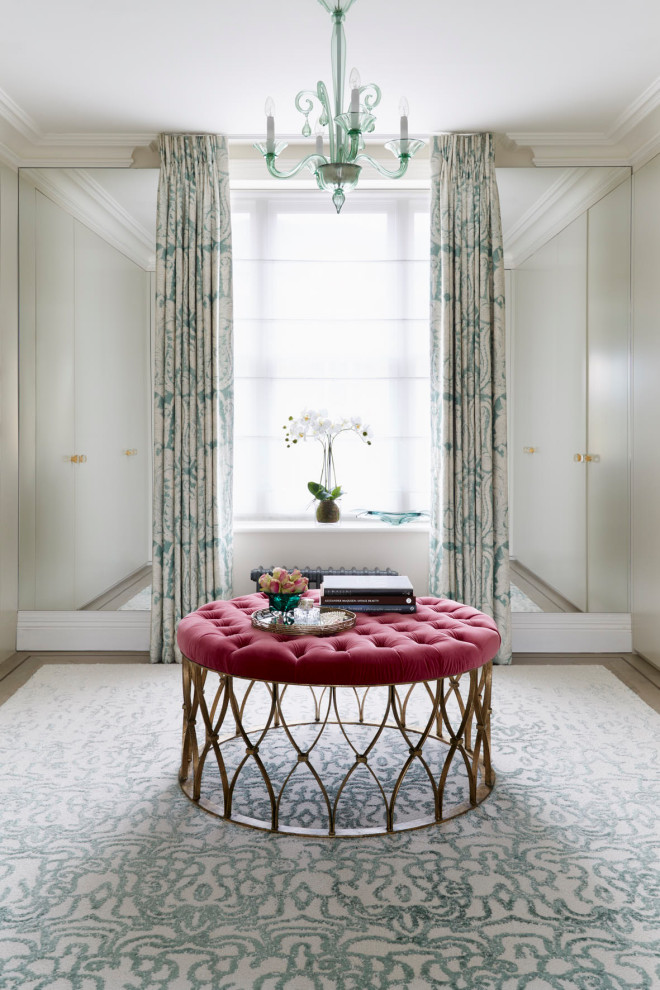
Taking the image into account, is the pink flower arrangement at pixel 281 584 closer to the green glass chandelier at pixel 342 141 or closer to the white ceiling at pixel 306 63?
the green glass chandelier at pixel 342 141

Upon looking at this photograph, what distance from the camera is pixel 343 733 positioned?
2521 mm

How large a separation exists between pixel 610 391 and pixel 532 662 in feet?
5.12

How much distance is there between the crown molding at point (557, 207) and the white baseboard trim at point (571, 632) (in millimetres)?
2008

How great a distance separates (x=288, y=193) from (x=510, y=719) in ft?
10.3

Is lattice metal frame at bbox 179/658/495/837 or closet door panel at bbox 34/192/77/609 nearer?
lattice metal frame at bbox 179/658/495/837

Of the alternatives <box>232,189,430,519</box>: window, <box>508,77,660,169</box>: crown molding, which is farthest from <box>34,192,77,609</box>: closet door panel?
<box>508,77,660,169</box>: crown molding

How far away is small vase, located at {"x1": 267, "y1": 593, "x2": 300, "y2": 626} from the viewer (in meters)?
2.42

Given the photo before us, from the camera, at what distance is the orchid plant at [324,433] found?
4.22m

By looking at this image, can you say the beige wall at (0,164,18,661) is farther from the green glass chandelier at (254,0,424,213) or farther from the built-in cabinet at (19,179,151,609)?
the green glass chandelier at (254,0,424,213)

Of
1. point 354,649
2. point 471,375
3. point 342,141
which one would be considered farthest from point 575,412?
point 354,649

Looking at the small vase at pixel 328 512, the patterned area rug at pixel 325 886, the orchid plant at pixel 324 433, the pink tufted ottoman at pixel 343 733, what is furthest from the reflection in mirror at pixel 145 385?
the pink tufted ottoman at pixel 343 733

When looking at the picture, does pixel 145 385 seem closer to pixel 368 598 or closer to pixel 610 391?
pixel 368 598

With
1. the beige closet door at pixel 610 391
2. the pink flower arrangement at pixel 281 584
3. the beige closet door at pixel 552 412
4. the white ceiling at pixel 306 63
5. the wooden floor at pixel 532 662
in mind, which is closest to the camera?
the pink flower arrangement at pixel 281 584

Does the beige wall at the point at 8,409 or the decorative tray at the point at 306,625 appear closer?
the decorative tray at the point at 306,625
